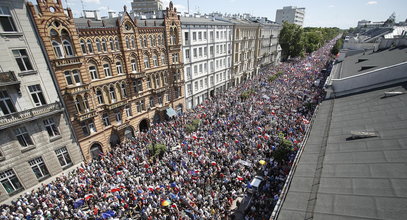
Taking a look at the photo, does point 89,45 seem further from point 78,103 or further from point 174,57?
point 174,57

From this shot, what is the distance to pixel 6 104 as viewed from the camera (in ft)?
58.4

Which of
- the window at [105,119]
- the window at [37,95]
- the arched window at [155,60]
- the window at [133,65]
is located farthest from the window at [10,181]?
the arched window at [155,60]

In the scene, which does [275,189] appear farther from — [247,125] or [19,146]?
[19,146]

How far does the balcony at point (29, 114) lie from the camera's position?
17.4 meters

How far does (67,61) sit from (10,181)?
13194 mm

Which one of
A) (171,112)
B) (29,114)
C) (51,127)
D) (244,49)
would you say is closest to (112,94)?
(51,127)

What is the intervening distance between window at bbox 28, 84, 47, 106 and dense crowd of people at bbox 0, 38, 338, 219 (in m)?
8.58

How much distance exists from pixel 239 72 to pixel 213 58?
15.5 metres

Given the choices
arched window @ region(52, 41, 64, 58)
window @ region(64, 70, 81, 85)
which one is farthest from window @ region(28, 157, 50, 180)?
arched window @ region(52, 41, 64, 58)

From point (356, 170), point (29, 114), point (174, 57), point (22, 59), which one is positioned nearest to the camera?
point (356, 170)

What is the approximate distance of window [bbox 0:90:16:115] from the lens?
1754cm

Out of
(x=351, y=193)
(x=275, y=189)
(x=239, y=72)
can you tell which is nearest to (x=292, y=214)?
(x=351, y=193)

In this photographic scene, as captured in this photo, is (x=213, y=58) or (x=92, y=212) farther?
(x=213, y=58)

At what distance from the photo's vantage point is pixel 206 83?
42.9m
